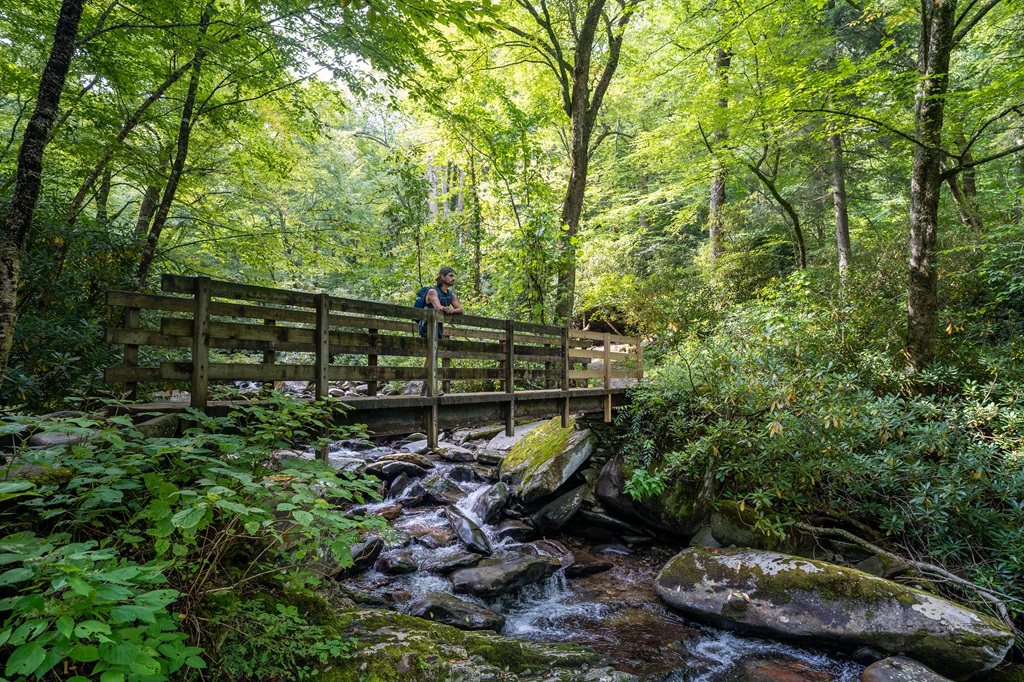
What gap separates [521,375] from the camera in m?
9.29

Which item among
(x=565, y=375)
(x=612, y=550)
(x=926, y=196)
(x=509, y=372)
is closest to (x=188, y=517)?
(x=509, y=372)

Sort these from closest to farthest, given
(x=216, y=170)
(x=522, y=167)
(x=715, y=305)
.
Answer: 1. (x=216, y=170)
2. (x=522, y=167)
3. (x=715, y=305)

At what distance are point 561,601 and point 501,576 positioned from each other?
3.05 ft

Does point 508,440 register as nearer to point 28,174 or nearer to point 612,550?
point 612,550

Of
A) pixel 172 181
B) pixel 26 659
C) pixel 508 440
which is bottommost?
pixel 508 440

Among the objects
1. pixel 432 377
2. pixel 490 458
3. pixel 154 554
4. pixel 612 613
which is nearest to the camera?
pixel 154 554

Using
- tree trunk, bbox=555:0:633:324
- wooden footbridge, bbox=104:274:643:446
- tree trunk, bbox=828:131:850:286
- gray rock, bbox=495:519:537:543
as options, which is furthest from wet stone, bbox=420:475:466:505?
tree trunk, bbox=828:131:850:286

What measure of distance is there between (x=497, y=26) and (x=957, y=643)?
9.34 metres

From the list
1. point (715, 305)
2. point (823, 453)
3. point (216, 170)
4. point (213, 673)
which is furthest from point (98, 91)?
point (715, 305)

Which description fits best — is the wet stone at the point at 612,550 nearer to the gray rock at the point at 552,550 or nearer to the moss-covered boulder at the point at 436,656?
the gray rock at the point at 552,550

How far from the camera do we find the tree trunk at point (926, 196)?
25.2 feet

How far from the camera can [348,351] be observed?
6180 mm

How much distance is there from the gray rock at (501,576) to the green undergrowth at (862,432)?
6.29 feet

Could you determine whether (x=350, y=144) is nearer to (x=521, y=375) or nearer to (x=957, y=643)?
(x=521, y=375)
